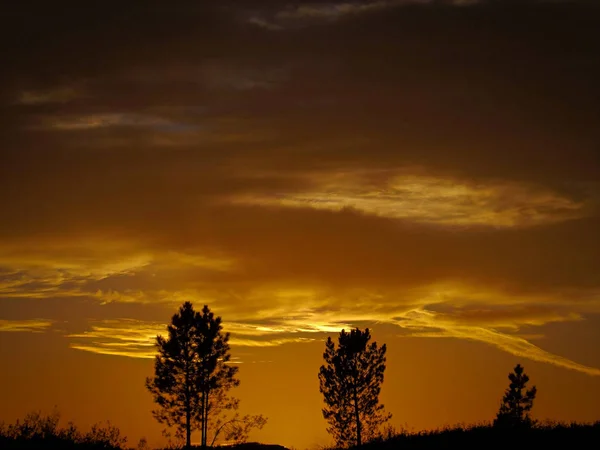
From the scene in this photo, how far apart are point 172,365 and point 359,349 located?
14965 millimetres

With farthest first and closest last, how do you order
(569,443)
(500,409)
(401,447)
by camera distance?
(500,409)
(401,447)
(569,443)

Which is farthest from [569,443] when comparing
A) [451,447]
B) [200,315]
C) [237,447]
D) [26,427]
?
[200,315]

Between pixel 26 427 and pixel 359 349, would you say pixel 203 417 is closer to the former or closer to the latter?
pixel 359 349

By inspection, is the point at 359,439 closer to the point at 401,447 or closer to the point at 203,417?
the point at 203,417

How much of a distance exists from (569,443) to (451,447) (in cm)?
424

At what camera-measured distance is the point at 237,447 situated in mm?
39438

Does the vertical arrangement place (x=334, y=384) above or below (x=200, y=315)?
below

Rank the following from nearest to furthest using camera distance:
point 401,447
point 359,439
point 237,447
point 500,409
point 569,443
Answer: point 569,443 → point 401,447 → point 237,447 → point 359,439 → point 500,409

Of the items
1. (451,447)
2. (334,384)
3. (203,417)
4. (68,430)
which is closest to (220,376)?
(203,417)

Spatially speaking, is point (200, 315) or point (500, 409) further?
point (500, 409)

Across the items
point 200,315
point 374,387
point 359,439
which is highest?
point 200,315

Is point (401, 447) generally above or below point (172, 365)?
below

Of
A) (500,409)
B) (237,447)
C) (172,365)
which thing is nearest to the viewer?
(237,447)

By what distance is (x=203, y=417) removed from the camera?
56.0 metres
